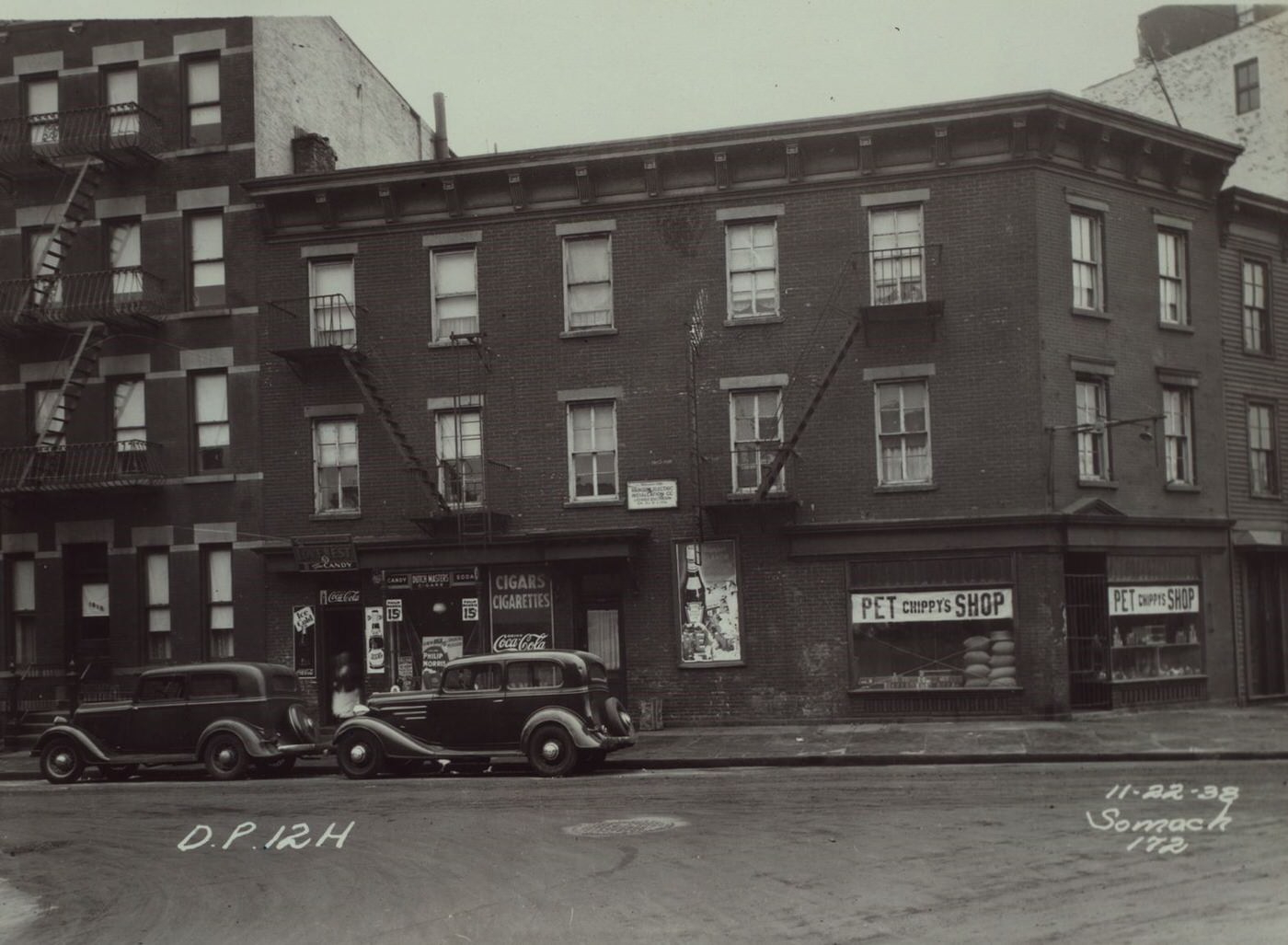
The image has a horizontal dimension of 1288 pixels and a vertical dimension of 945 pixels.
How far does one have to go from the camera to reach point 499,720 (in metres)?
18.3

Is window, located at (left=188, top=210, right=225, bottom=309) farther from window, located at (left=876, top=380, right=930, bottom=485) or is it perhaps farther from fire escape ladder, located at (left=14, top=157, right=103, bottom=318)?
window, located at (left=876, top=380, right=930, bottom=485)

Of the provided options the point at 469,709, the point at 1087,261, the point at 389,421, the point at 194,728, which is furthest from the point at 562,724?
the point at 1087,261

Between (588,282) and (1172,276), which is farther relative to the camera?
(1172,276)

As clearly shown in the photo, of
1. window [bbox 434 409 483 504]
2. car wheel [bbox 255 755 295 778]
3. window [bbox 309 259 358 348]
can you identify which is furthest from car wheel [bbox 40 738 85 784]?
window [bbox 309 259 358 348]

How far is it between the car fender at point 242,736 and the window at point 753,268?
11.1 metres

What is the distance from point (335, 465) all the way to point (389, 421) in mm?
1625

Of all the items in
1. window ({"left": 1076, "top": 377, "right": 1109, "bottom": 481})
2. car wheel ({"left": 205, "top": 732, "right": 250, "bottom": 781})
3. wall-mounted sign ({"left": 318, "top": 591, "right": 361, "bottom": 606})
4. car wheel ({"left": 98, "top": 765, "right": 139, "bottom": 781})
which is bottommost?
car wheel ({"left": 98, "top": 765, "right": 139, "bottom": 781})

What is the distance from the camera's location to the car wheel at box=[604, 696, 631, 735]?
18.4 metres

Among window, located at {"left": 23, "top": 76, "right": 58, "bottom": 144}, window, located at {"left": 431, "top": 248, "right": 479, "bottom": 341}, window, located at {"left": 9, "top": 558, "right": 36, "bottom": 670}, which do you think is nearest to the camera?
window, located at {"left": 431, "top": 248, "right": 479, "bottom": 341}

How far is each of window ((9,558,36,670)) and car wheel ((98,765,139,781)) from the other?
703cm

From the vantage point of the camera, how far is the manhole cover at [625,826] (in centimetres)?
1270

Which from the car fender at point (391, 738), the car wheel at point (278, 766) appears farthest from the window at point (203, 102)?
the car fender at point (391, 738)

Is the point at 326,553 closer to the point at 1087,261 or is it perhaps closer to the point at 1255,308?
the point at 1087,261

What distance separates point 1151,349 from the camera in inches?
967
